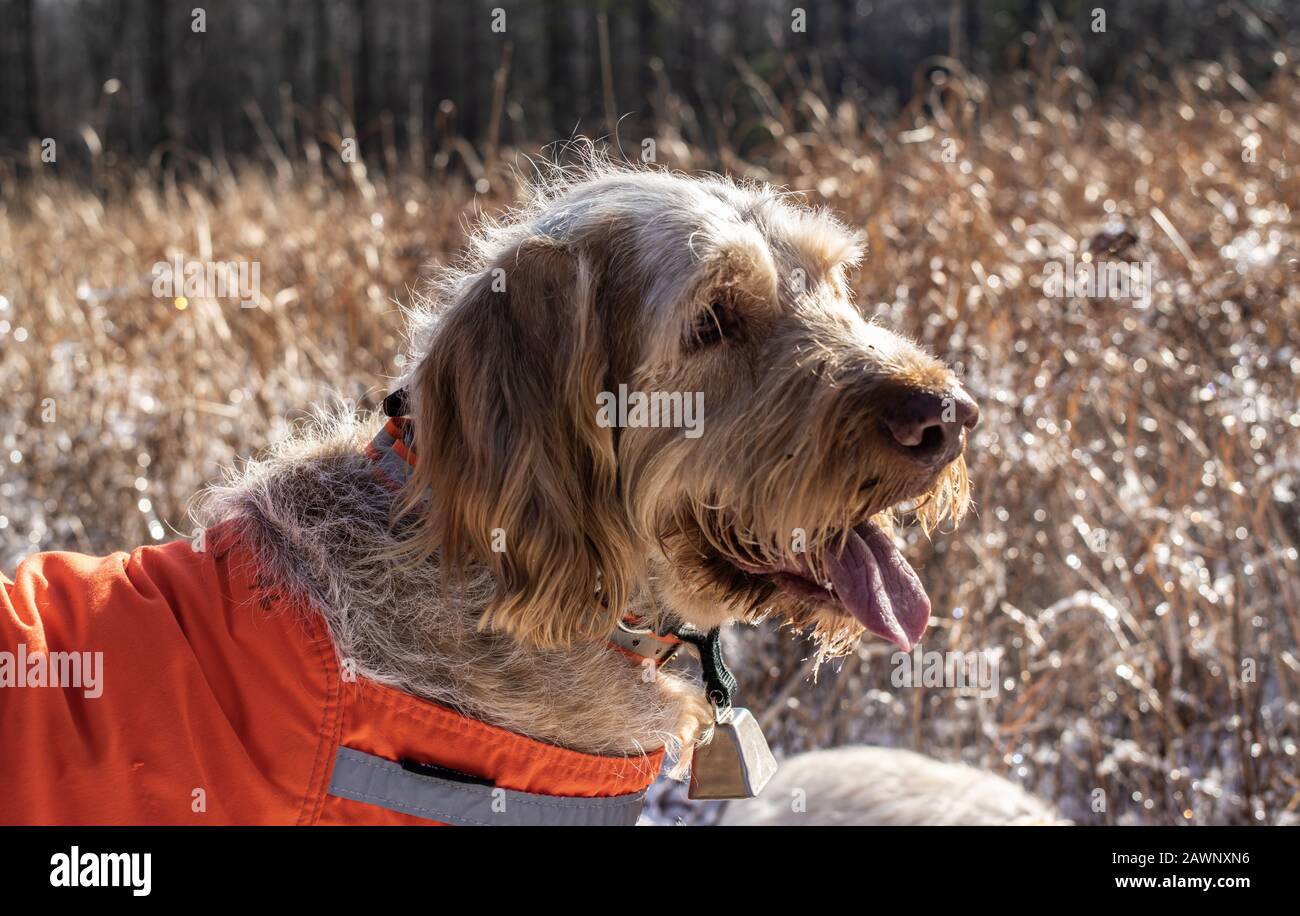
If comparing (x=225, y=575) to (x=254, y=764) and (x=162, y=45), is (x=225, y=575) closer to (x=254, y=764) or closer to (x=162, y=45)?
(x=254, y=764)

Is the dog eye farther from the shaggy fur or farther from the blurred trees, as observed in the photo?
the blurred trees

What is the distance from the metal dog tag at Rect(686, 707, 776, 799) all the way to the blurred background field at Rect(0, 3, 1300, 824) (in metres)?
1.44

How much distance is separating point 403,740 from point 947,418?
119 centimetres

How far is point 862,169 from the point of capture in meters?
5.75

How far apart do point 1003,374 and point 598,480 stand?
271cm

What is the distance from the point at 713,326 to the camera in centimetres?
235

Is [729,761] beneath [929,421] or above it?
beneath

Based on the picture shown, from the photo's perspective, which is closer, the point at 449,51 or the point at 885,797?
the point at 885,797

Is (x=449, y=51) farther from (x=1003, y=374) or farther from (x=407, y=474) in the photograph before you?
(x=407, y=474)

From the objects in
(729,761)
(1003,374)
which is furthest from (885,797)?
(1003,374)

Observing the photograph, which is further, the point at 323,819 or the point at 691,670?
the point at 691,670

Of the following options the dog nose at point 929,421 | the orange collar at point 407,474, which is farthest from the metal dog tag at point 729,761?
the dog nose at point 929,421

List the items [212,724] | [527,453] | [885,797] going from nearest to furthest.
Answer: [212,724]
[527,453]
[885,797]
